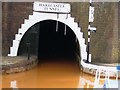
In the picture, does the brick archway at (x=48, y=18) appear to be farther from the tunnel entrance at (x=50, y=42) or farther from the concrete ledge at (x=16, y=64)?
the concrete ledge at (x=16, y=64)

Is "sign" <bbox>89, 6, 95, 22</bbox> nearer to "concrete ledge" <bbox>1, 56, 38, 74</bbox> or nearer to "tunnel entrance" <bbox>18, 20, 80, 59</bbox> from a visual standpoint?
"tunnel entrance" <bbox>18, 20, 80, 59</bbox>

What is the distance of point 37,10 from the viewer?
10.0m

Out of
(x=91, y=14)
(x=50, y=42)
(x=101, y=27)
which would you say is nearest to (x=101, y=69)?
(x=101, y=27)

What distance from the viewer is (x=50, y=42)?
51.6ft

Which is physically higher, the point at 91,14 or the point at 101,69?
the point at 91,14

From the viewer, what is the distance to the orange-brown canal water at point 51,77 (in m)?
8.24

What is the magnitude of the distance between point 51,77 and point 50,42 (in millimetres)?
6755

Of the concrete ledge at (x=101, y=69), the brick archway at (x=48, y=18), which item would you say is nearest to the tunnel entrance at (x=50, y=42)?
the brick archway at (x=48, y=18)

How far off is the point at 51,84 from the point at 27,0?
10.8 ft

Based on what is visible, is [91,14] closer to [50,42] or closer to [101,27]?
[101,27]

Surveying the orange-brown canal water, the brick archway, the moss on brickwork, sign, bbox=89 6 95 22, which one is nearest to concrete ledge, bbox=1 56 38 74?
the orange-brown canal water

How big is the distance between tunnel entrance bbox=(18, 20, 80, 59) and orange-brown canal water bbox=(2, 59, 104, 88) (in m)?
0.89

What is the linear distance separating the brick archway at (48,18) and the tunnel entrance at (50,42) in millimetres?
481

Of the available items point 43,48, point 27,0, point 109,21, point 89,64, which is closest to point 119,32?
point 109,21
